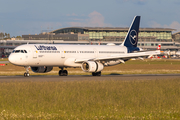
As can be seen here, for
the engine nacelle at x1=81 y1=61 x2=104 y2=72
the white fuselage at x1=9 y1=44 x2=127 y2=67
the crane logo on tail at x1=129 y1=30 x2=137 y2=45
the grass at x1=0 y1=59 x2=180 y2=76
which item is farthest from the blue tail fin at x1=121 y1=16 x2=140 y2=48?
the engine nacelle at x1=81 y1=61 x2=104 y2=72

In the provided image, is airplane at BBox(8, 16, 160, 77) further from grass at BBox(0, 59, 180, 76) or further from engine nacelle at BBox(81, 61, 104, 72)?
grass at BBox(0, 59, 180, 76)

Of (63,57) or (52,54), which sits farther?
(63,57)

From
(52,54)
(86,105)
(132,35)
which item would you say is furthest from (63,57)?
(86,105)

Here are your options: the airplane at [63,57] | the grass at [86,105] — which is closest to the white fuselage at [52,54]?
the airplane at [63,57]

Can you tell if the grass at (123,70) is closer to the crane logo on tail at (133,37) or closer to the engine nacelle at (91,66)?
the crane logo on tail at (133,37)

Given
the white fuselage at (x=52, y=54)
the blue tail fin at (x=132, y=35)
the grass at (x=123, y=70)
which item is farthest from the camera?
the grass at (x=123, y=70)

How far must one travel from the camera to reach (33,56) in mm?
37188

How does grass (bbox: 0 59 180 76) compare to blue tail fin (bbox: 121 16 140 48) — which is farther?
grass (bbox: 0 59 180 76)

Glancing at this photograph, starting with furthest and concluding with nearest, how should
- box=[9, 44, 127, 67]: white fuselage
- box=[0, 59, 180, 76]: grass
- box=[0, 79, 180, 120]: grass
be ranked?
box=[0, 59, 180, 76]: grass, box=[9, 44, 127, 67]: white fuselage, box=[0, 79, 180, 120]: grass

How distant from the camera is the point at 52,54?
127ft

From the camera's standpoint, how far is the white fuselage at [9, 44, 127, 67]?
121 ft

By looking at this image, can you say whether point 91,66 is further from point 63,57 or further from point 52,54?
point 52,54

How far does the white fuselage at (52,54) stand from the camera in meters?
36.8

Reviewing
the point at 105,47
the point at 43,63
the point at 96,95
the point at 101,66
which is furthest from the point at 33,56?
the point at 96,95
